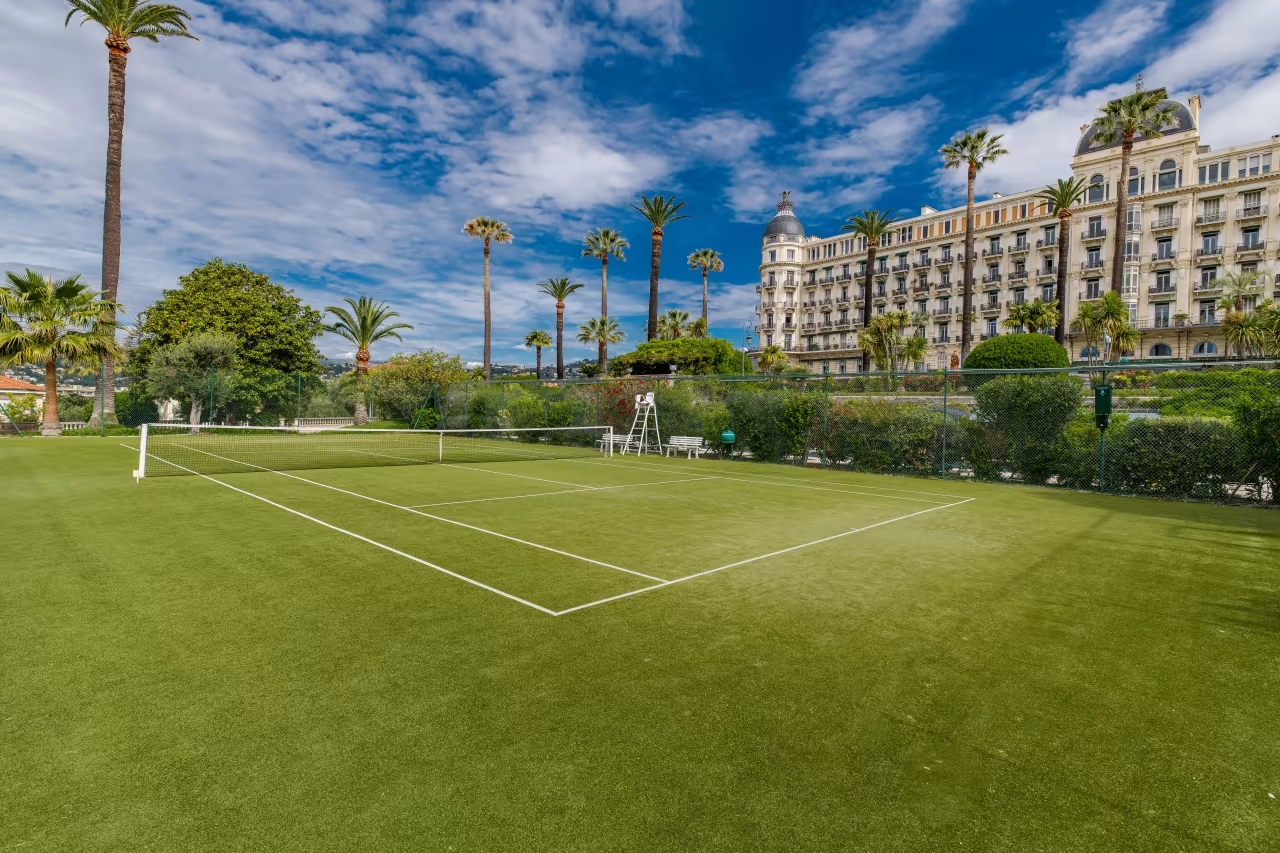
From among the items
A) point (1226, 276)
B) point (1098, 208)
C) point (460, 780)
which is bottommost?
point (460, 780)

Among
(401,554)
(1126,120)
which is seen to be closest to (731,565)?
(401,554)

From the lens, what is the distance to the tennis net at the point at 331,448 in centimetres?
1686

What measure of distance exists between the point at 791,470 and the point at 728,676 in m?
14.2

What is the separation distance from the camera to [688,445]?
69.9 feet

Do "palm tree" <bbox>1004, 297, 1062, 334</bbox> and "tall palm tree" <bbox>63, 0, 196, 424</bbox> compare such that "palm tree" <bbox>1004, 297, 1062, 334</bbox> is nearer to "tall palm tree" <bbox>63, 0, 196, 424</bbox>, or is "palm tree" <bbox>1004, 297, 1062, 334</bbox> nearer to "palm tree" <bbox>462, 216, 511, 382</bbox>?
"palm tree" <bbox>462, 216, 511, 382</bbox>

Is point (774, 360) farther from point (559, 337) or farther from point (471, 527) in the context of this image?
point (471, 527)

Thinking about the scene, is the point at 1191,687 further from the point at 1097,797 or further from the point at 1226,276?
the point at 1226,276

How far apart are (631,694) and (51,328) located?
33.7 meters

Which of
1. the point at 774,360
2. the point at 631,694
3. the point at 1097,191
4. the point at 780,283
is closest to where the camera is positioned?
the point at 631,694

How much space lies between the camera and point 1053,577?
22.0 feet

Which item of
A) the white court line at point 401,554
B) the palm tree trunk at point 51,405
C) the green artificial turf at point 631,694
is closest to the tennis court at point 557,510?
the white court line at point 401,554

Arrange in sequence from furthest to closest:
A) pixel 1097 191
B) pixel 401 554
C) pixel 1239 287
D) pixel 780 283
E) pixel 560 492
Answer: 1. pixel 780 283
2. pixel 1097 191
3. pixel 1239 287
4. pixel 560 492
5. pixel 401 554

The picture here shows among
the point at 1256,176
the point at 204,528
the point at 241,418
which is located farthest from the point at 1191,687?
the point at 1256,176

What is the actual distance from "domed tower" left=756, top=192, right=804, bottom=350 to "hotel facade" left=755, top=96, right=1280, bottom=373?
623cm
